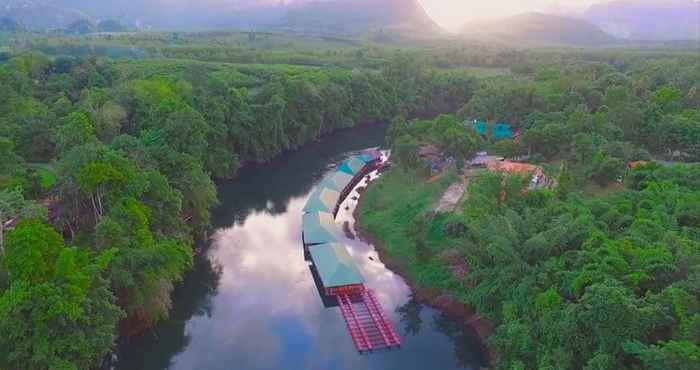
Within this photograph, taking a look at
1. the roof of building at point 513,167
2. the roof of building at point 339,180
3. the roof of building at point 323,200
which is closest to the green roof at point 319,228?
the roof of building at point 323,200

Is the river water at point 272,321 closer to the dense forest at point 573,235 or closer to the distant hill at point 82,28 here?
the dense forest at point 573,235

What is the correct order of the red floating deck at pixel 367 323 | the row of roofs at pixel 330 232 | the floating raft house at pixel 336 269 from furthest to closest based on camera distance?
the row of roofs at pixel 330 232 → the floating raft house at pixel 336 269 → the red floating deck at pixel 367 323

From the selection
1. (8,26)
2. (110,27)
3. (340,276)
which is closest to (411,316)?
(340,276)

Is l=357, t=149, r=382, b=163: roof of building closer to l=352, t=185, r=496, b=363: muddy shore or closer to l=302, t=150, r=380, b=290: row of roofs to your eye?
l=302, t=150, r=380, b=290: row of roofs

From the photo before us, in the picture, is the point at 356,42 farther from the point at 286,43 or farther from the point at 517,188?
the point at 517,188

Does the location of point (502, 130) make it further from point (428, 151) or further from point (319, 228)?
point (319, 228)
